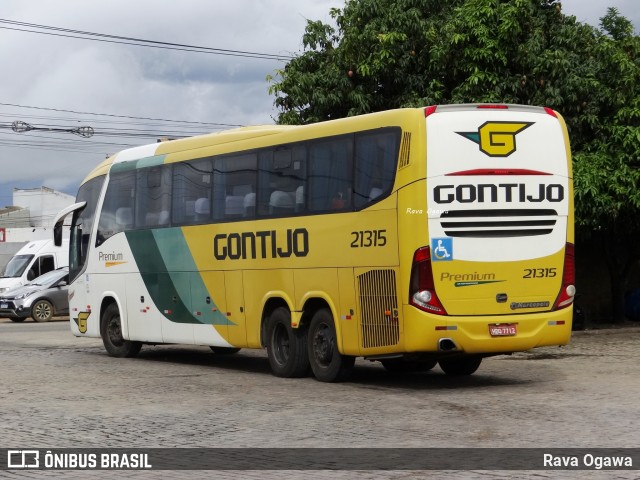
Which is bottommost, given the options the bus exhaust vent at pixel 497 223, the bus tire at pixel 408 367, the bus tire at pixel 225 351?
the bus tire at pixel 408 367

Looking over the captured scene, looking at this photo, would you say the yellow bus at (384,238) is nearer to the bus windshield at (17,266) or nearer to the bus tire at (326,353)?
the bus tire at (326,353)

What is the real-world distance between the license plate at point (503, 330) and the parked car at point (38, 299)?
26.0 metres

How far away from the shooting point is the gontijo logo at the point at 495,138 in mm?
15094

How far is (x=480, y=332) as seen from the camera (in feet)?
49.0

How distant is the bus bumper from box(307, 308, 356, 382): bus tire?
1.62 metres

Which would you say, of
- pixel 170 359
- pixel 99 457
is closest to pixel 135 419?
pixel 99 457

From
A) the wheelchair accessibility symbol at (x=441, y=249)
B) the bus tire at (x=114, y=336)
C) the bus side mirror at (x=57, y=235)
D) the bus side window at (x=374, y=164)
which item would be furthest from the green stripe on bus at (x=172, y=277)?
the wheelchair accessibility symbol at (x=441, y=249)

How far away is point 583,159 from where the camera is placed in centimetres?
2598

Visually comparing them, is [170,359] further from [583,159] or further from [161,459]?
[161,459]

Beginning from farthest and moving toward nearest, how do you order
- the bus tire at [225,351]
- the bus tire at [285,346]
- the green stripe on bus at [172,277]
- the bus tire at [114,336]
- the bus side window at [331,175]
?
the bus tire at [225,351] → the bus tire at [114,336] → the green stripe on bus at [172,277] → the bus tire at [285,346] → the bus side window at [331,175]

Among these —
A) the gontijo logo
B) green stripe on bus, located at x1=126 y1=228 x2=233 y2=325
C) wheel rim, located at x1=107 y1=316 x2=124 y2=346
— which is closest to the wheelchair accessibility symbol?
the gontijo logo

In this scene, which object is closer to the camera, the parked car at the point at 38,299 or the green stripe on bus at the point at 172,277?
the green stripe on bus at the point at 172,277

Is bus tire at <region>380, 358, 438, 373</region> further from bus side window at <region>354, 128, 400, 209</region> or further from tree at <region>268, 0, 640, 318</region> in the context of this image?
tree at <region>268, 0, 640, 318</region>

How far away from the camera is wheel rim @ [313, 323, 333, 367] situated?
1642 cm
